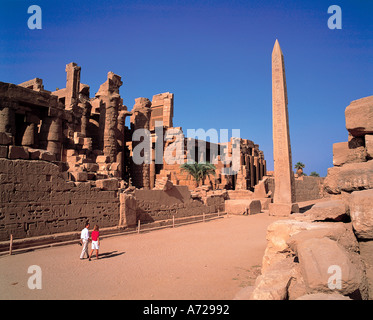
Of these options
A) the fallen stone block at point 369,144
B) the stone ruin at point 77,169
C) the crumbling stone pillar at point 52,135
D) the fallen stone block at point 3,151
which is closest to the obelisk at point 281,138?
the stone ruin at point 77,169

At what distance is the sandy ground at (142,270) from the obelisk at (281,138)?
737 centimetres

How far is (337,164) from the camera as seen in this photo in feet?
15.6

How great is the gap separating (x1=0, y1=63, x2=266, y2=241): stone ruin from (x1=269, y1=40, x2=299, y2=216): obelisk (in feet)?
13.4

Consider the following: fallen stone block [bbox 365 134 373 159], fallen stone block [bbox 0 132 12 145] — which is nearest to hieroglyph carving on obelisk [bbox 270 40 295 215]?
fallen stone block [bbox 365 134 373 159]

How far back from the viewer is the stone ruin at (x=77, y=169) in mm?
7965

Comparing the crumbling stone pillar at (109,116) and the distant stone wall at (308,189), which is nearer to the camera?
the crumbling stone pillar at (109,116)

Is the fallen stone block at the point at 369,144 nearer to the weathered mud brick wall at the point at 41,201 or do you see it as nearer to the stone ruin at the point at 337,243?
the stone ruin at the point at 337,243

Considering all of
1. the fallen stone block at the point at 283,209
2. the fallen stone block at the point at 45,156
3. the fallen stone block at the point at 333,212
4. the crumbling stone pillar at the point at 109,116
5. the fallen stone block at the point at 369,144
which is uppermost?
the crumbling stone pillar at the point at 109,116

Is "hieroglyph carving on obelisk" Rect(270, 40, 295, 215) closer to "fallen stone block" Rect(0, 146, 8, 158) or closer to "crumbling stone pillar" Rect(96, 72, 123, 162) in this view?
"crumbling stone pillar" Rect(96, 72, 123, 162)

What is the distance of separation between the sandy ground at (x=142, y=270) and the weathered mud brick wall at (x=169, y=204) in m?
2.28

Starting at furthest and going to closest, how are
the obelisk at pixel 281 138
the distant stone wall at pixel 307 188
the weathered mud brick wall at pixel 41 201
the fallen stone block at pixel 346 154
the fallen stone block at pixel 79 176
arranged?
the distant stone wall at pixel 307 188, the obelisk at pixel 281 138, the fallen stone block at pixel 79 176, the weathered mud brick wall at pixel 41 201, the fallen stone block at pixel 346 154

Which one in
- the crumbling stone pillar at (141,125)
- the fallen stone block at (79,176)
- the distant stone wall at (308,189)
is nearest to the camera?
the fallen stone block at (79,176)

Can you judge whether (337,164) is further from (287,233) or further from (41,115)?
(41,115)

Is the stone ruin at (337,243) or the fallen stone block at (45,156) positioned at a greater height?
the fallen stone block at (45,156)
